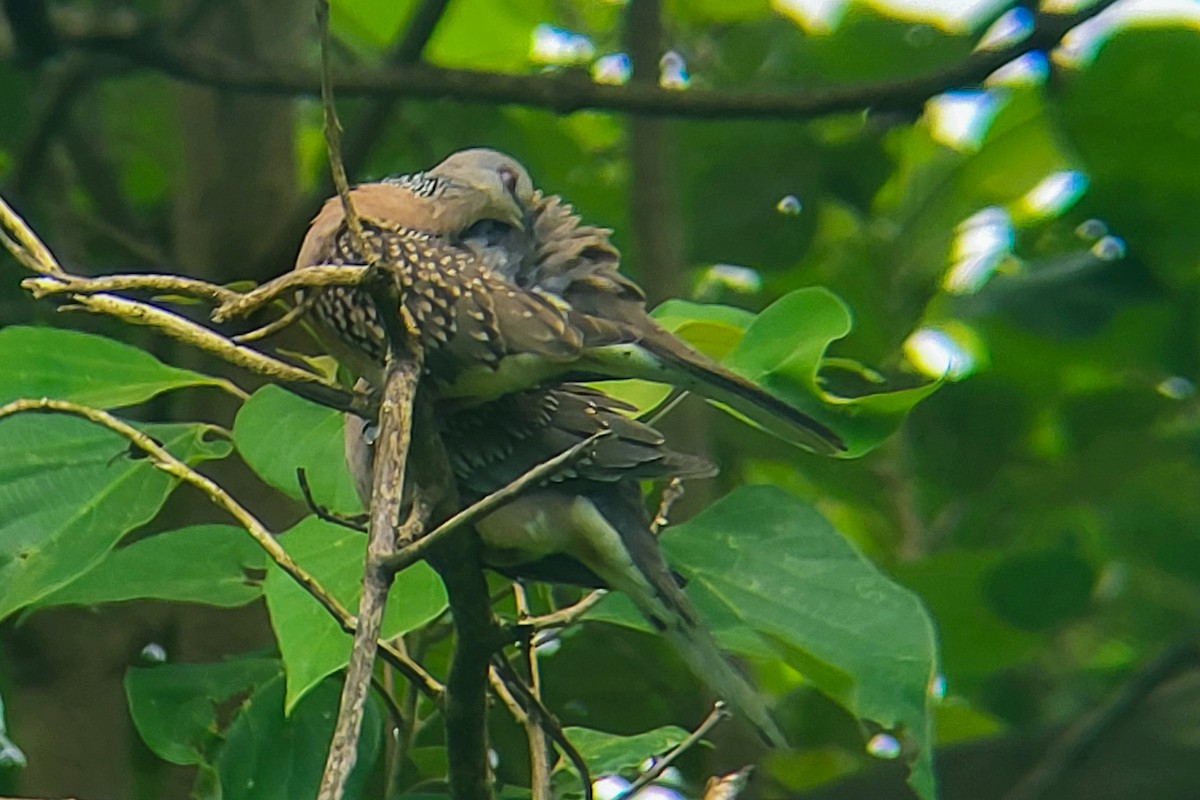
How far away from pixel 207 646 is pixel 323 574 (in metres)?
0.87

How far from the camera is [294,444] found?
1.24 m

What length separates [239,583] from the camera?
4.22 ft

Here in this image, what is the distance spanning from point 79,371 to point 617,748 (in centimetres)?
50

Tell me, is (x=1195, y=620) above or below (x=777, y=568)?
above

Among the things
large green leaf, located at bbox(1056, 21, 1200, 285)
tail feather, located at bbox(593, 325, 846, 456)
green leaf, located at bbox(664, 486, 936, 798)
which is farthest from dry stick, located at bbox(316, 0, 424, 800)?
large green leaf, located at bbox(1056, 21, 1200, 285)

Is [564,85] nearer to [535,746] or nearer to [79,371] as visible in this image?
[79,371]

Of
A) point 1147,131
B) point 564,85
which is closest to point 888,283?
point 1147,131

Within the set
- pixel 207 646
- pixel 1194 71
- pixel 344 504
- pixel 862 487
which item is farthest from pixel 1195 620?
pixel 344 504

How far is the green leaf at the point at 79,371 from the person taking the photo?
128 cm

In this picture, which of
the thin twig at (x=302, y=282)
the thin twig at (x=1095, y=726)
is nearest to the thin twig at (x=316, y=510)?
the thin twig at (x=302, y=282)

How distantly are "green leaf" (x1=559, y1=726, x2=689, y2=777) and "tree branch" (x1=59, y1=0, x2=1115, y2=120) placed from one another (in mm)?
834

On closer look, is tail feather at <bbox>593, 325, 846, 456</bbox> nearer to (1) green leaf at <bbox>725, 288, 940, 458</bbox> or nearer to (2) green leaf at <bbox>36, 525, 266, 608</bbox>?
(1) green leaf at <bbox>725, 288, 940, 458</bbox>

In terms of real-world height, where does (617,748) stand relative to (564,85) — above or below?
below

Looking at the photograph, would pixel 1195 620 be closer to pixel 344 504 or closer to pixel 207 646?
pixel 207 646
